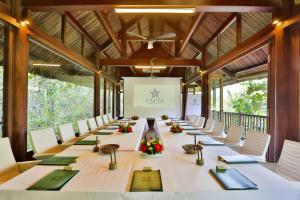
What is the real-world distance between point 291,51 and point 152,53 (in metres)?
9.07

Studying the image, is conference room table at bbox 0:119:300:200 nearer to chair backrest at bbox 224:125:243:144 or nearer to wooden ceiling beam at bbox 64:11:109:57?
chair backrest at bbox 224:125:243:144

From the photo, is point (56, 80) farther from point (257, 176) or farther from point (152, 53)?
point (152, 53)

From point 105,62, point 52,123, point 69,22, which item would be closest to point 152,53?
point 105,62

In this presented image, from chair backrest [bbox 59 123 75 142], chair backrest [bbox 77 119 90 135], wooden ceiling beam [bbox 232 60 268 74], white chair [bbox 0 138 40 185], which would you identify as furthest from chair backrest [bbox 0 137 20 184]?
wooden ceiling beam [bbox 232 60 268 74]

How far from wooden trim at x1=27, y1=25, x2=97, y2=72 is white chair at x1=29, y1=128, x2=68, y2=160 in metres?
1.52

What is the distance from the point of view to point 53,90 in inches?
197


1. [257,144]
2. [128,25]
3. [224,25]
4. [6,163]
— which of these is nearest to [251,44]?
[224,25]

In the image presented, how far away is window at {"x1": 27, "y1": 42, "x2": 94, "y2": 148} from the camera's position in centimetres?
406

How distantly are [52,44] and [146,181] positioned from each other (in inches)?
139

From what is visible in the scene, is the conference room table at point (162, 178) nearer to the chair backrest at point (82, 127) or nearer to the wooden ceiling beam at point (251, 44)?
the wooden ceiling beam at point (251, 44)

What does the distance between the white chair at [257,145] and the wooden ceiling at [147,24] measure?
1914mm

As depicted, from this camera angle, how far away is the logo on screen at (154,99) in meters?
11.4

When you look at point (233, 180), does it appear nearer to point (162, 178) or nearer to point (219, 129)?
point (162, 178)

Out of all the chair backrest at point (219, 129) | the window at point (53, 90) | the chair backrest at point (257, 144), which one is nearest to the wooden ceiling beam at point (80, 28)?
the window at point (53, 90)
